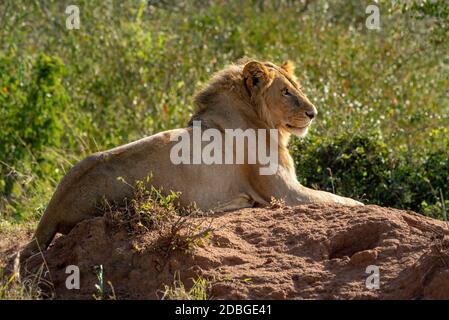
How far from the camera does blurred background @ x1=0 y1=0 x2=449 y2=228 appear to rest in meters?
9.98

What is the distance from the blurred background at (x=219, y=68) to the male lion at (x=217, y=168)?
1.78 m

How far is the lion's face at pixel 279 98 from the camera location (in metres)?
8.14

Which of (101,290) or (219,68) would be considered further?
(219,68)

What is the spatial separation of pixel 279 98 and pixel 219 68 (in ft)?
18.1

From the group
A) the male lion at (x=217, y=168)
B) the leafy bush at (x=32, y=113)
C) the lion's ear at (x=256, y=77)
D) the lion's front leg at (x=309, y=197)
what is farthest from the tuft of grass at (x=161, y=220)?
the leafy bush at (x=32, y=113)

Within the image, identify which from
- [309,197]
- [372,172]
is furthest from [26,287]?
[372,172]

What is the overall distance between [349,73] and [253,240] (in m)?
7.31

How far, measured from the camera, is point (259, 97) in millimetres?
8141

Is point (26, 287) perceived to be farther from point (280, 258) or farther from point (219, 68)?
point (219, 68)

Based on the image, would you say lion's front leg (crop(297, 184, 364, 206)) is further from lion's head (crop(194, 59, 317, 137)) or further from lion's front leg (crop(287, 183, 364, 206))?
lion's head (crop(194, 59, 317, 137))

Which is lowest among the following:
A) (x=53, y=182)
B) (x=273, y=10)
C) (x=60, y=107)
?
(x=53, y=182)

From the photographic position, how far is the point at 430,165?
33.3 ft
